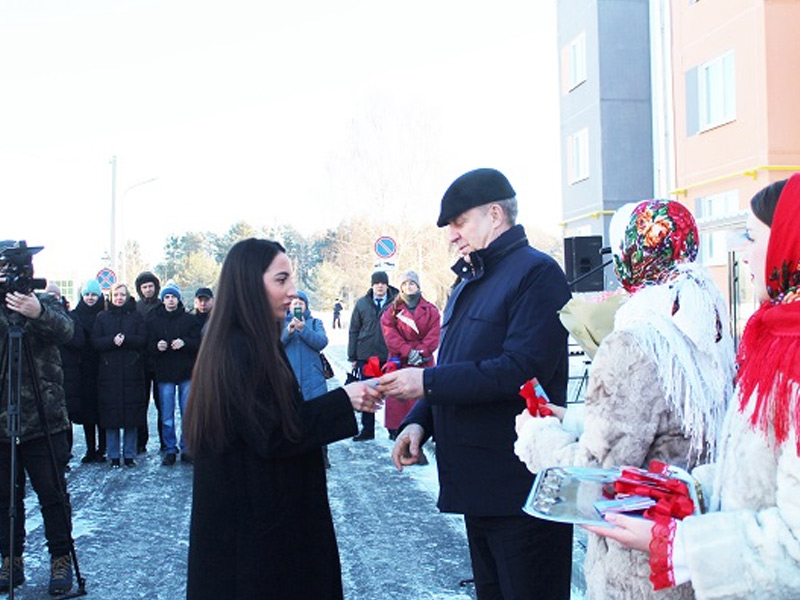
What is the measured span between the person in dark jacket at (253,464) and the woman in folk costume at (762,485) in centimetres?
140

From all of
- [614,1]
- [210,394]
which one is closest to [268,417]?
[210,394]

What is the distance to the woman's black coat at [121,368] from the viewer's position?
31.9 ft

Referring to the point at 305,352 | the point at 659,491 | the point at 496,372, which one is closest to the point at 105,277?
the point at 305,352

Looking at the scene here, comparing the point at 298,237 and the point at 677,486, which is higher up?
the point at 298,237

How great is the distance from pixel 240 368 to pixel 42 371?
3.05 m

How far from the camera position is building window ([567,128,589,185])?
74.4 feet

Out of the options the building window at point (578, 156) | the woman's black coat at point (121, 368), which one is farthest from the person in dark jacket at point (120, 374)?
the building window at point (578, 156)

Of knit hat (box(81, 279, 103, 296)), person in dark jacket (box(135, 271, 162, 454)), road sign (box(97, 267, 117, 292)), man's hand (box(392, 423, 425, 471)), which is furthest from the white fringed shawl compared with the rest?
road sign (box(97, 267, 117, 292))

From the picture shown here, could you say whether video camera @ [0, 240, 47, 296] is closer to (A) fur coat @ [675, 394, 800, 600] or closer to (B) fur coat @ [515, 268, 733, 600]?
(B) fur coat @ [515, 268, 733, 600]

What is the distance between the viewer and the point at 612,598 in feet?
7.57

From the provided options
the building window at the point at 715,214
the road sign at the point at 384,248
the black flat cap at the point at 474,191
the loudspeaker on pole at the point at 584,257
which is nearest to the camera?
the black flat cap at the point at 474,191

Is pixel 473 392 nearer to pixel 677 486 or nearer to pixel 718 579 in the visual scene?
pixel 677 486

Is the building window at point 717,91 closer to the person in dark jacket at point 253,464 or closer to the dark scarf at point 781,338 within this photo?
the person in dark jacket at point 253,464

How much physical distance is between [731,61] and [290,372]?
50.0 ft
